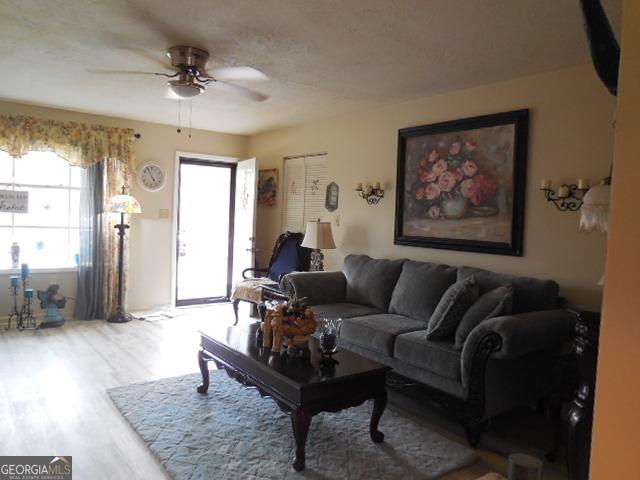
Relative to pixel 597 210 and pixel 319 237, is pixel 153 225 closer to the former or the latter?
pixel 319 237

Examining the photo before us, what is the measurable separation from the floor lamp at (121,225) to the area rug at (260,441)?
2.22m

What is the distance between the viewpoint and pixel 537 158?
3447 mm

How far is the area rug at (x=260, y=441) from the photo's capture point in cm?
242

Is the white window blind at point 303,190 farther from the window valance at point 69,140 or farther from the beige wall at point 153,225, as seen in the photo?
the window valance at point 69,140

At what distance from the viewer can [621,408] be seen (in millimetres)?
958

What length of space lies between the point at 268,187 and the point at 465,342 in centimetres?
407

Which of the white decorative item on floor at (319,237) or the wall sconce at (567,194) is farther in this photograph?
the white decorative item on floor at (319,237)

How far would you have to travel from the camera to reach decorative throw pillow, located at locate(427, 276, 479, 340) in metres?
3.09

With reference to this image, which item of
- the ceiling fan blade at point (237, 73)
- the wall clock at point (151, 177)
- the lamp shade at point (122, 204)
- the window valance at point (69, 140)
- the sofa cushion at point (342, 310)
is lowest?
the sofa cushion at point (342, 310)

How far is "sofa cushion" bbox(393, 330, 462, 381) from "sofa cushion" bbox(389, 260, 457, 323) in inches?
16.0

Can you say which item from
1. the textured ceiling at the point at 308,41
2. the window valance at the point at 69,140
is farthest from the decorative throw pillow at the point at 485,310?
the window valance at the point at 69,140

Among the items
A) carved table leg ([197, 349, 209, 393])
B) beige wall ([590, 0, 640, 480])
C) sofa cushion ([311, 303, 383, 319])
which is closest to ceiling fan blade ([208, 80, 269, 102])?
sofa cushion ([311, 303, 383, 319])

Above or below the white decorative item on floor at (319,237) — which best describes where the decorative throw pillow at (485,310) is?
below

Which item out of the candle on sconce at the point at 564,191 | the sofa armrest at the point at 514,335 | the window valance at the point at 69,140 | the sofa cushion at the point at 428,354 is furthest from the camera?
the window valance at the point at 69,140
